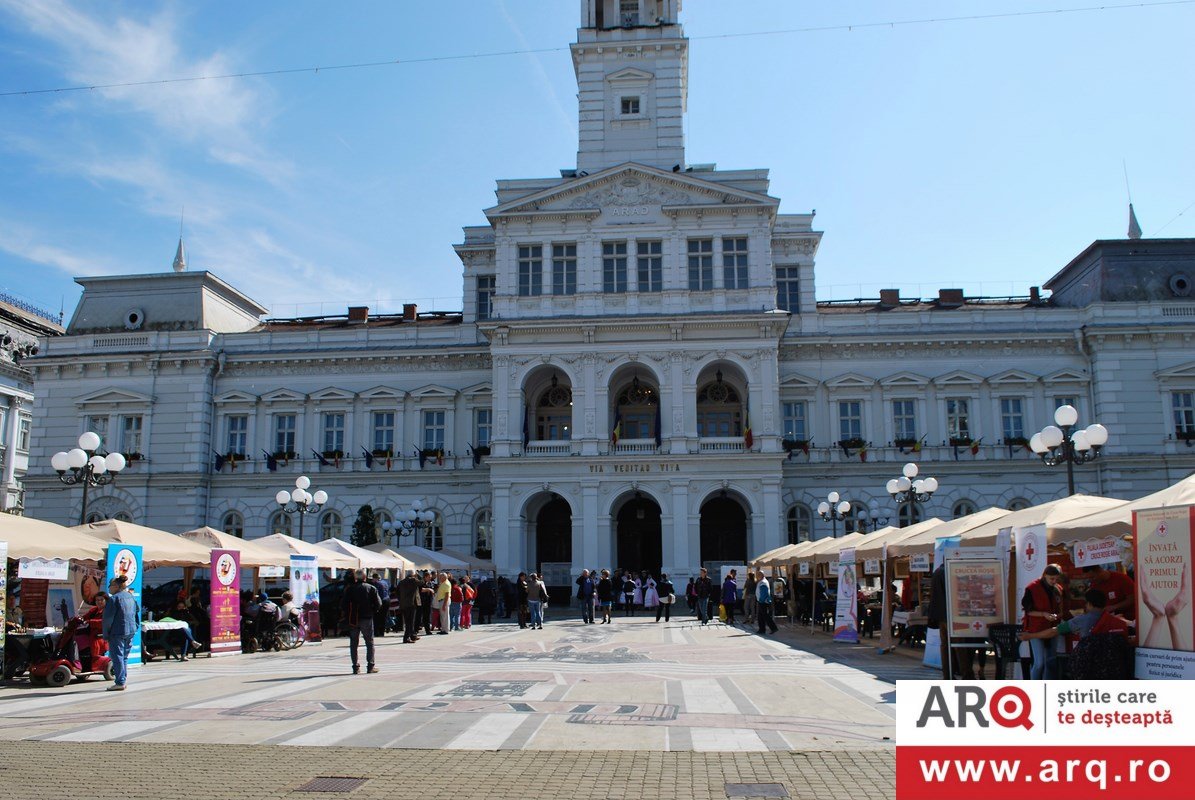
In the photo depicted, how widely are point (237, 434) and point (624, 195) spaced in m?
21.7

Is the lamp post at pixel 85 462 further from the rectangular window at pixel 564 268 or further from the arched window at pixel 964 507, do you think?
the arched window at pixel 964 507

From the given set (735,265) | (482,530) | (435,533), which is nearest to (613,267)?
(735,265)

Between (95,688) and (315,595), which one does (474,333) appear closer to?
(315,595)

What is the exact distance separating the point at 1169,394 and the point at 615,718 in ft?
131

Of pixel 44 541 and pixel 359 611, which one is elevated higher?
pixel 44 541

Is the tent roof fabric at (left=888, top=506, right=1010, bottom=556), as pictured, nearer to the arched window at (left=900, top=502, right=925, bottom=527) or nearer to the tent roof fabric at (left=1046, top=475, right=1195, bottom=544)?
the tent roof fabric at (left=1046, top=475, right=1195, bottom=544)

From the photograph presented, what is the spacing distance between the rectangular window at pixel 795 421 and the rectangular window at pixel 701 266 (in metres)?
6.85

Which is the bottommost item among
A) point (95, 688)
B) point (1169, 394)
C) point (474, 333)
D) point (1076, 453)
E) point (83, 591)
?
point (95, 688)

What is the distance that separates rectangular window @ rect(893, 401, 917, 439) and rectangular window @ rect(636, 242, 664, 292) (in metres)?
12.0

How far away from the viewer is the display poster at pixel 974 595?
15.3 meters

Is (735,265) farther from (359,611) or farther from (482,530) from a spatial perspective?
(359,611)

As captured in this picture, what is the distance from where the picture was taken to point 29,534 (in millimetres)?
17750

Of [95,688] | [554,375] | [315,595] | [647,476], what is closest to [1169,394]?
[647,476]

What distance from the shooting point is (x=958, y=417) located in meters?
45.4
